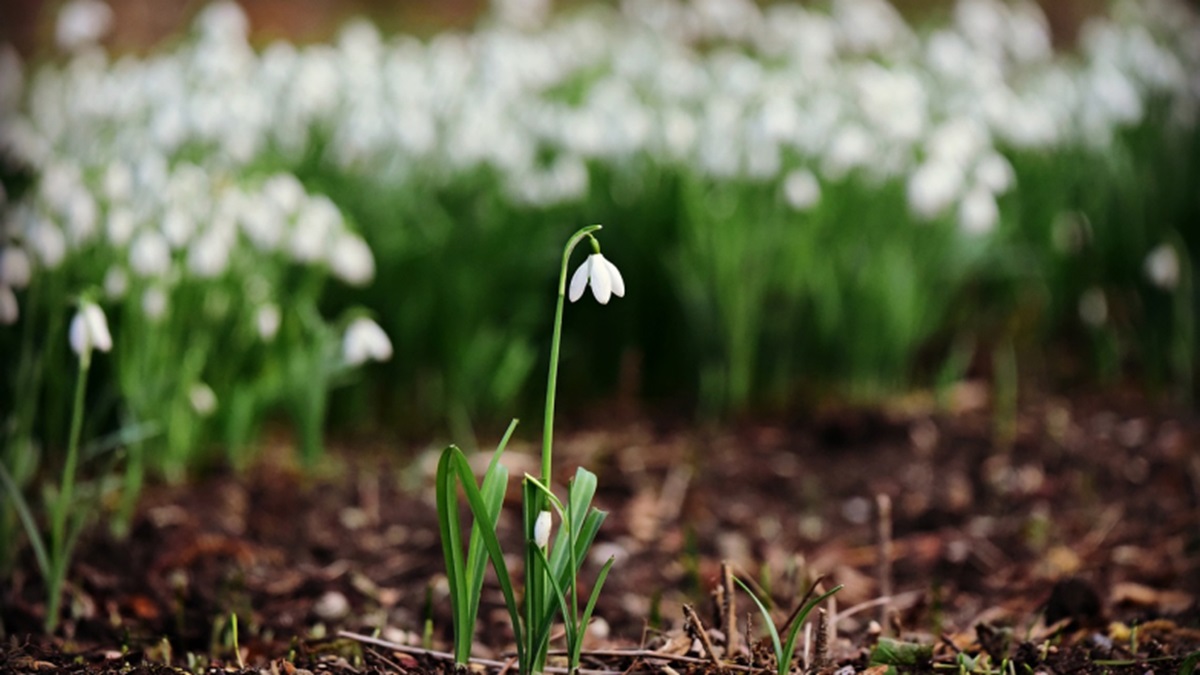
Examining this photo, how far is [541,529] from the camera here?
63.8 inches

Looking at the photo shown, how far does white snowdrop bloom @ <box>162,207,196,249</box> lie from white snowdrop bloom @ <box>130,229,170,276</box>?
3 cm

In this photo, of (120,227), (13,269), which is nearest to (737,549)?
(120,227)

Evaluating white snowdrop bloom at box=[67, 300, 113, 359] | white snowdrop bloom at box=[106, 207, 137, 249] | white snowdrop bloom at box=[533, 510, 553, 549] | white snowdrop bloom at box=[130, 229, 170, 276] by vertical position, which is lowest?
white snowdrop bloom at box=[533, 510, 553, 549]

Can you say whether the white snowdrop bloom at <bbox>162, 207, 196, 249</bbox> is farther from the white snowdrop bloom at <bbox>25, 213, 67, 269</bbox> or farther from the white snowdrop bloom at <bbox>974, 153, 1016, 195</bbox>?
the white snowdrop bloom at <bbox>974, 153, 1016, 195</bbox>

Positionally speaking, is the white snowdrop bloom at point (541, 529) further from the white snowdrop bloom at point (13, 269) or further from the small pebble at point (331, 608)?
the white snowdrop bloom at point (13, 269)

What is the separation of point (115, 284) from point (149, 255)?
0.11 metres

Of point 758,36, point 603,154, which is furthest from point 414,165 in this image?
point 758,36

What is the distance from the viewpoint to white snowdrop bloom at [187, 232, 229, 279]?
3.01 metres

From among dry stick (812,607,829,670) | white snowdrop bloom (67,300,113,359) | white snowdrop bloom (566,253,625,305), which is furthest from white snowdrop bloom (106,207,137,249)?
dry stick (812,607,829,670)

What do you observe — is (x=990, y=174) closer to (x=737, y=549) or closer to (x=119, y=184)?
(x=737, y=549)

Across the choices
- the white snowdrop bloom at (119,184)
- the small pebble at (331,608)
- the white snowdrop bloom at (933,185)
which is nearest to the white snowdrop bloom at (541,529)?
the small pebble at (331,608)

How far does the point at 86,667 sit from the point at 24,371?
96cm

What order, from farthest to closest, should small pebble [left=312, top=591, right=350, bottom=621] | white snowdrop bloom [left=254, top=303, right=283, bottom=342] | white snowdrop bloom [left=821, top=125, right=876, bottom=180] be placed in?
white snowdrop bloom [left=821, top=125, right=876, bottom=180]
white snowdrop bloom [left=254, top=303, right=283, bottom=342]
small pebble [left=312, top=591, right=350, bottom=621]

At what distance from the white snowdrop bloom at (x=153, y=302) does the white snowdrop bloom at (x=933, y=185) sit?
6.87 feet
